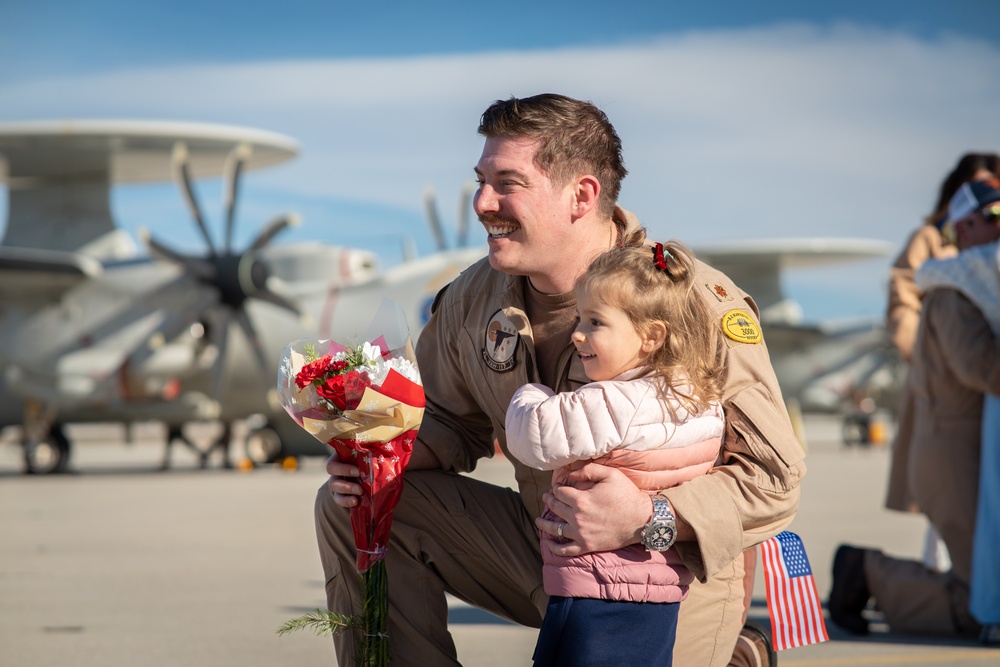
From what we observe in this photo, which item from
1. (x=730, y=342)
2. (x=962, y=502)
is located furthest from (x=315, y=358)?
(x=962, y=502)

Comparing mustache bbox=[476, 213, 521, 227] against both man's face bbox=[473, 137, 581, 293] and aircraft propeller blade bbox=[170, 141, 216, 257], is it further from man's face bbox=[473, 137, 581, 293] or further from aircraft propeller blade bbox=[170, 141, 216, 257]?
aircraft propeller blade bbox=[170, 141, 216, 257]

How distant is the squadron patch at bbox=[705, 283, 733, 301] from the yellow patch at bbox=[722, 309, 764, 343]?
5cm

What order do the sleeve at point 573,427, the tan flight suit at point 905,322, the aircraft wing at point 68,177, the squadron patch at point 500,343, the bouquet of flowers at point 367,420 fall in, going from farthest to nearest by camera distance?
1. the aircraft wing at point 68,177
2. the tan flight suit at point 905,322
3. the squadron patch at point 500,343
4. the bouquet of flowers at point 367,420
5. the sleeve at point 573,427

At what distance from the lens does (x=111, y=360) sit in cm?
1939

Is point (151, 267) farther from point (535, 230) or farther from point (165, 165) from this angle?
point (535, 230)

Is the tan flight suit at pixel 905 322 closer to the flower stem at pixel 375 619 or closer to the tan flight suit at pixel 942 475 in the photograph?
the tan flight suit at pixel 942 475

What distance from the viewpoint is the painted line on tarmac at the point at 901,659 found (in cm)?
365

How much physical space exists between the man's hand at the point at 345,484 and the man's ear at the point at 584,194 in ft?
2.87

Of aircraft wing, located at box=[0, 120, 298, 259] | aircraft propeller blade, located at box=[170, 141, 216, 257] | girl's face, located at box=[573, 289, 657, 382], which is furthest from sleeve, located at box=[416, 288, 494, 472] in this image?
aircraft wing, located at box=[0, 120, 298, 259]

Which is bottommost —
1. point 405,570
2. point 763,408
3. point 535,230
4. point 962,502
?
point 962,502

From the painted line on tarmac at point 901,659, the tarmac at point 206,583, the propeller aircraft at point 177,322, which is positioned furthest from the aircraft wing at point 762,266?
the painted line on tarmac at point 901,659

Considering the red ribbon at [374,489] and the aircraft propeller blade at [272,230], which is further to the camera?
the aircraft propeller blade at [272,230]

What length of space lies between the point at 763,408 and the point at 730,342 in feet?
0.57

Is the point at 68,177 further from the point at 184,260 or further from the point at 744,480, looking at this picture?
the point at 744,480
